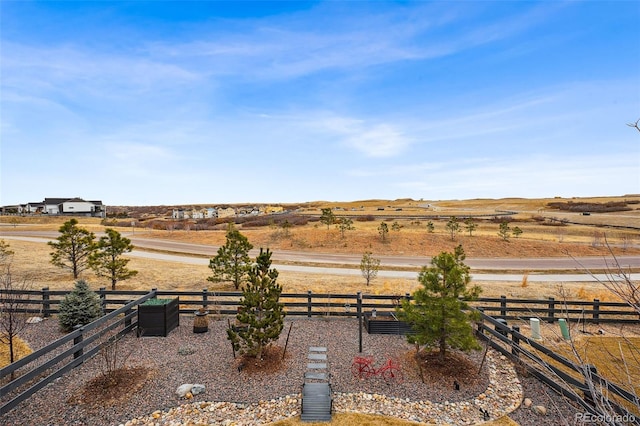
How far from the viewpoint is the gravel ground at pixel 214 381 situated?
7.74 metres

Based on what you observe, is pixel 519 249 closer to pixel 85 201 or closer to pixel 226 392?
pixel 226 392

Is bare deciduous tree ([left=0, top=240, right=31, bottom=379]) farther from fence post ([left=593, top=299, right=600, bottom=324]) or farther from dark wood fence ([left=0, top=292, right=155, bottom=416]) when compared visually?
fence post ([left=593, top=299, right=600, bottom=324])

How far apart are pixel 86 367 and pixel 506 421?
38.4 ft

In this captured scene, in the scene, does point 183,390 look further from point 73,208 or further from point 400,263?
point 73,208

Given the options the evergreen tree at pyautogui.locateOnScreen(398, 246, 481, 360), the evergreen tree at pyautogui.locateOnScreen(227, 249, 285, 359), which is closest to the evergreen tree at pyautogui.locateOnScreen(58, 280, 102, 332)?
the evergreen tree at pyautogui.locateOnScreen(227, 249, 285, 359)

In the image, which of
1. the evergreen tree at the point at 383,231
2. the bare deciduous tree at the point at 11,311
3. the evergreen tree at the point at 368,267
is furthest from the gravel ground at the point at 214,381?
the evergreen tree at the point at 383,231

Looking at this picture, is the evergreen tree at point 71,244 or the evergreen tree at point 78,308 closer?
the evergreen tree at point 78,308

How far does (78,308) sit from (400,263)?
973 inches

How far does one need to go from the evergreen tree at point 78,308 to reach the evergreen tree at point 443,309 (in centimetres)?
1184

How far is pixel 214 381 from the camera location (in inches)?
356

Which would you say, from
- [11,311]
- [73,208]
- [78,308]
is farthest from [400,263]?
[73,208]

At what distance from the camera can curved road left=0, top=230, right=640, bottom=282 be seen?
2516 centimetres

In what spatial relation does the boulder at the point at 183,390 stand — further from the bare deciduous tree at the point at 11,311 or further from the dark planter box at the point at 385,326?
the dark planter box at the point at 385,326

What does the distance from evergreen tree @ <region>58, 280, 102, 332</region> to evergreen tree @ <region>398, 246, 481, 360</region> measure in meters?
11.8
